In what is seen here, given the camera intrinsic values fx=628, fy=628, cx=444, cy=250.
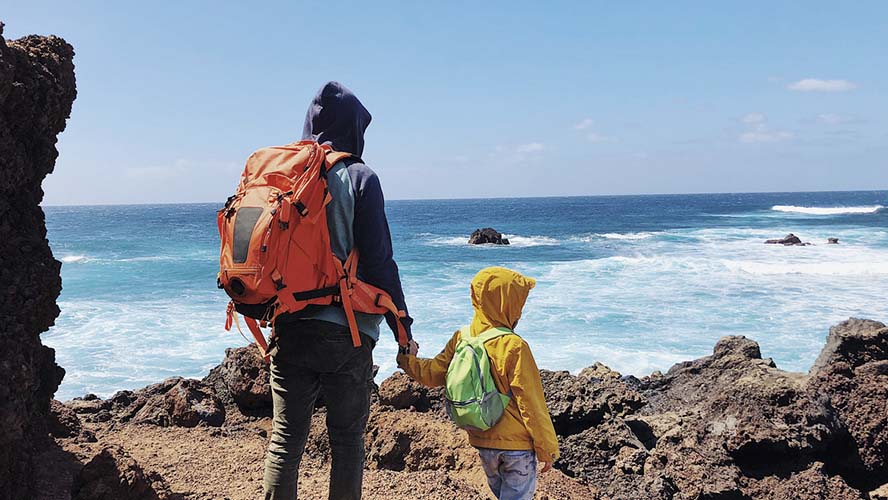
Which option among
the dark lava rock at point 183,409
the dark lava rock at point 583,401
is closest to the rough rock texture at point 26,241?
the dark lava rock at point 183,409

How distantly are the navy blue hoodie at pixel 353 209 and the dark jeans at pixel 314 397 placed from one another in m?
0.11

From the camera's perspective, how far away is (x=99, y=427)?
4957 millimetres

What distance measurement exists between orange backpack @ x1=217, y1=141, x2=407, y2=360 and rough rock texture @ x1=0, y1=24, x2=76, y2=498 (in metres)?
1.27

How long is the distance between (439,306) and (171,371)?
6957 millimetres

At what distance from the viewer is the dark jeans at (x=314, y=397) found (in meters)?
2.49

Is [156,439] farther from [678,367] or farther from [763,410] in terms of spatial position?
[678,367]

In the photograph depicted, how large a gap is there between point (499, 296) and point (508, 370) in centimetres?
33

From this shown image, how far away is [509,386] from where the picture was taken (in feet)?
8.93

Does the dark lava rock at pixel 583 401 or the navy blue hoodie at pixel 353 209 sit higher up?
the navy blue hoodie at pixel 353 209

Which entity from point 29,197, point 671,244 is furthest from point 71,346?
point 671,244

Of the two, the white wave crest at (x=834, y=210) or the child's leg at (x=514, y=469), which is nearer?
the child's leg at (x=514, y=469)

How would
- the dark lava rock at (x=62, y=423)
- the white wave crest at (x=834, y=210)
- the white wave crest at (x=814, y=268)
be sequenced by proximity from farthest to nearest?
the white wave crest at (x=834, y=210)
the white wave crest at (x=814, y=268)
the dark lava rock at (x=62, y=423)

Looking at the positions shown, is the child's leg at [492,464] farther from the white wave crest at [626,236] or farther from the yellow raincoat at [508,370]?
the white wave crest at [626,236]

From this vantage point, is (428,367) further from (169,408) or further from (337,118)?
(169,408)
